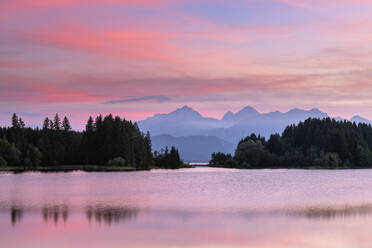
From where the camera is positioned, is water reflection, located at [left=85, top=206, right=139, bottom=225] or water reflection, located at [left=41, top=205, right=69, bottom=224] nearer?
water reflection, located at [left=85, top=206, right=139, bottom=225]

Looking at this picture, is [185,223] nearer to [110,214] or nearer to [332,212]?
[110,214]

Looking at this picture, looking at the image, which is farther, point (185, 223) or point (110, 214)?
point (110, 214)

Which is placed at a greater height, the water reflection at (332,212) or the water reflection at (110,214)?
the water reflection at (110,214)

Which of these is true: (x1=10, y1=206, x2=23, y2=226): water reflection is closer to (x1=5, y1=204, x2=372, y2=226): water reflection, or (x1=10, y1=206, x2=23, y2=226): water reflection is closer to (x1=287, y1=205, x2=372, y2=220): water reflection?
(x1=5, y1=204, x2=372, y2=226): water reflection

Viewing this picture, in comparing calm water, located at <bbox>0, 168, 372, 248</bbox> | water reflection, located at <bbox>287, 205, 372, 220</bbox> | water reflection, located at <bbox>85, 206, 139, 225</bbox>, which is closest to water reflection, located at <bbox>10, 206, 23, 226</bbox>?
calm water, located at <bbox>0, 168, 372, 248</bbox>

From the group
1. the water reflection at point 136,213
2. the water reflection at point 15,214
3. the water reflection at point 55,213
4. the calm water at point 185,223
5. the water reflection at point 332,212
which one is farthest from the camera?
the water reflection at point 332,212

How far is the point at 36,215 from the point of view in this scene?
163ft

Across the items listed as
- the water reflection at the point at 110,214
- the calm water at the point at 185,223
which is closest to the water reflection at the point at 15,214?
the calm water at the point at 185,223

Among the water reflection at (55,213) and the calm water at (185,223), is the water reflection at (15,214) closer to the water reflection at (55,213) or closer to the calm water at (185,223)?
the calm water at (185,223)

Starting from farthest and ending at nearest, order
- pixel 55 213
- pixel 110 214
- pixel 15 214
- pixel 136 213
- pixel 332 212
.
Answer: pixel 332 212 < pixel 55 213 < pixel 136 213 < pixel 15 214 < pixel 110 214

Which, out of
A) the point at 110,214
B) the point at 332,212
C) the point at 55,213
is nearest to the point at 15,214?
the point at 55,213

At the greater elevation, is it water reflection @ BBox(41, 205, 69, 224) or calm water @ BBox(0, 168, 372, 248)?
water reflection @ BBox(41, 205, 69, 224)

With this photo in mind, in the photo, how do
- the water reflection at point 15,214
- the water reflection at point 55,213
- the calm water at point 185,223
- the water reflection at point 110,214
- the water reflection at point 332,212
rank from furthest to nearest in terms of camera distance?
1. the water reflection at point 332,212
2. the water reflection at point 55,213
3. the water reflection at point 110,214
4. the water reflection at point 15,214
5. the calm water at point 185,223

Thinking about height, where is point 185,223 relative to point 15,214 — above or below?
below
